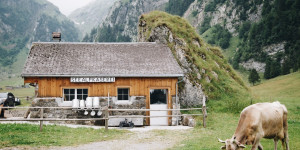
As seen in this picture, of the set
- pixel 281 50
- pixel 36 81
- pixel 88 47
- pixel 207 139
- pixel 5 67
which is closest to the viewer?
pixel 207 139

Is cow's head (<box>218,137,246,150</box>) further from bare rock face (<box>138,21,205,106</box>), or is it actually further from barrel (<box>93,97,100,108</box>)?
bare rock face (<box>138,21,205,106</box>)

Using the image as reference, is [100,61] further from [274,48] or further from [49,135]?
[274,48]

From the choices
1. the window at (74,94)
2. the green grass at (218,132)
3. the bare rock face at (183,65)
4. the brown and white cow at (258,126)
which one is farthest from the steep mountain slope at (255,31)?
the brown and white cow at (258,126)

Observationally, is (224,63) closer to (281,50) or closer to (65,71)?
(65,71)

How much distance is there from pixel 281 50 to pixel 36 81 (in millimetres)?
99124

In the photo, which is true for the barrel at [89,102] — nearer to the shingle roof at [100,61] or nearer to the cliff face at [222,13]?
the shingle roof at [100,61]

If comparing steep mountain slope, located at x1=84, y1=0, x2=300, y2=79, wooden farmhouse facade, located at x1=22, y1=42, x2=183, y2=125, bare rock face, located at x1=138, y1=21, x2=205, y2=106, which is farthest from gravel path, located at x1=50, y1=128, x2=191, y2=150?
steep mountain slope, located at x1=84, y1=0, x2=300, y2=79

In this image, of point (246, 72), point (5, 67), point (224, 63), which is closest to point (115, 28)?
point (5, 67)

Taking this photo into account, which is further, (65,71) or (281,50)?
(281,50)

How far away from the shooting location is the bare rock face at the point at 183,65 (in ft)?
71.1

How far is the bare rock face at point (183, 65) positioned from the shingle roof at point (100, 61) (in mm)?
2659

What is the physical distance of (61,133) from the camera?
13414mm

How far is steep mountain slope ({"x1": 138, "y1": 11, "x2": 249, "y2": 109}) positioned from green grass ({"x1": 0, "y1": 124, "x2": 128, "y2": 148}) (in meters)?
9.54

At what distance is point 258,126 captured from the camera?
834 centimetres
